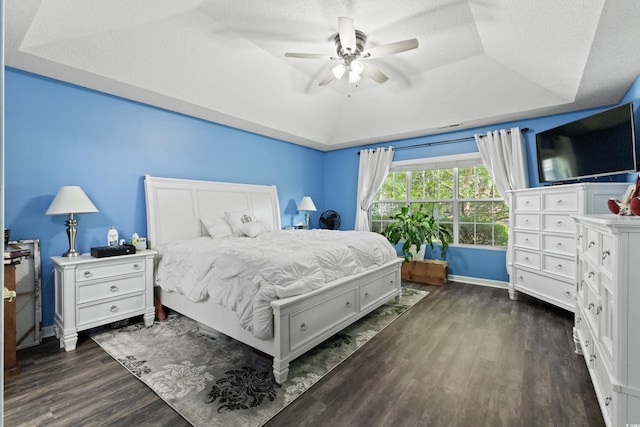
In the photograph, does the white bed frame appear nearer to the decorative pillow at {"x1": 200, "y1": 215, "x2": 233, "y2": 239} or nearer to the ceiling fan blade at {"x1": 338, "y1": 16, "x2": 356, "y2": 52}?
the decorative pillow at {"x1": 200, "y1": 215, "x2": 233, "y2": 239}

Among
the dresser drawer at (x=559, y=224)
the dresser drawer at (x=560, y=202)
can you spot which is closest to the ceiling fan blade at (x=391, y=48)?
the dresser drawer at (x=560, y=202)

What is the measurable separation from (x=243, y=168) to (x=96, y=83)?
2090 mm

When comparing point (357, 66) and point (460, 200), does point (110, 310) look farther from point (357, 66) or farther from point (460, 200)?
point (460, 200)

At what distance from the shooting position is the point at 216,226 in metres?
3.89

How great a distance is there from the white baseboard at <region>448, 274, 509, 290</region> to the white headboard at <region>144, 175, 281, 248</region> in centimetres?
323

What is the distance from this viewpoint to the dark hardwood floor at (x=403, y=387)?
1821 mm

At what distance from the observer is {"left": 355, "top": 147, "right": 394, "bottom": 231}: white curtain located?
550cm

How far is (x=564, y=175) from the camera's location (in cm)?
348

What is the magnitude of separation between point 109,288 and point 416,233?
12.9 feet

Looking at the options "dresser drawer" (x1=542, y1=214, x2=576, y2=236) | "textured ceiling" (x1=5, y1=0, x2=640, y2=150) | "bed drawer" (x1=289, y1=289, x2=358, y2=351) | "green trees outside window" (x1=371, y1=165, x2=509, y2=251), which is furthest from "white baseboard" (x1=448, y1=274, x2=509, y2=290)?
"bed drawer" (x1=289, y1=289, x2=358, y2=351)

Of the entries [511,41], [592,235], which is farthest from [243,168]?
[592,235]

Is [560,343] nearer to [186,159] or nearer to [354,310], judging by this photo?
[354,310]

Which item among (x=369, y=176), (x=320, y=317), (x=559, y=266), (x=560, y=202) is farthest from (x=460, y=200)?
(x=320, y=317)

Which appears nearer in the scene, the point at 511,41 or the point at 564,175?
the point at 511,41
